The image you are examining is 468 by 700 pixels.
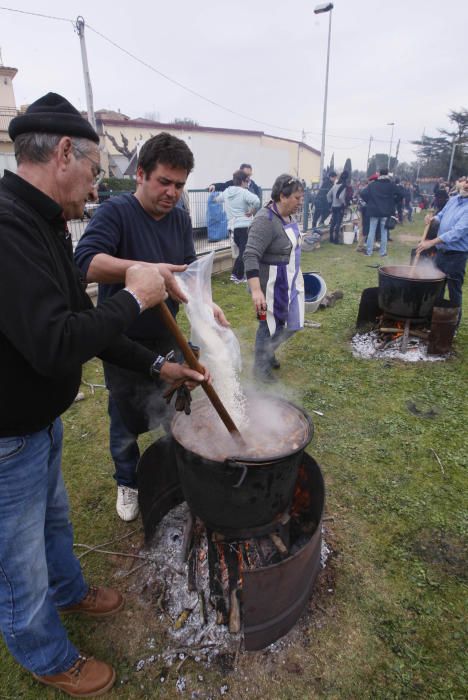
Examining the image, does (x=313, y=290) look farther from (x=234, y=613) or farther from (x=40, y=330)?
(x=40, y=330)

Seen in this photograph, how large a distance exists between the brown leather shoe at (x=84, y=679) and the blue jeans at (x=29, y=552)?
0.05 meters

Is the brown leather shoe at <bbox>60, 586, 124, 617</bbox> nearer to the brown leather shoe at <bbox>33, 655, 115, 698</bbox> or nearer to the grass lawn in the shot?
the grass lawn

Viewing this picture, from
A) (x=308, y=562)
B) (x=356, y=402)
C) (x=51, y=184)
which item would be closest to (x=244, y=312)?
(x=356, y=402)

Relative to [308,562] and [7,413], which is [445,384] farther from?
[7,413]

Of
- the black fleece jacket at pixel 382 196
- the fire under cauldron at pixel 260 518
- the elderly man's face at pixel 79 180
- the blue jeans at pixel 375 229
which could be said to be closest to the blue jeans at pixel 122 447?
the fire under cauldron at pixel 260 518

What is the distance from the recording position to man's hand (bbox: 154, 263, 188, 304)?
1.79 meters

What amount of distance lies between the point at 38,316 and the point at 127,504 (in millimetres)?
2057

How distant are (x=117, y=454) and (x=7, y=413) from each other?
1.49m

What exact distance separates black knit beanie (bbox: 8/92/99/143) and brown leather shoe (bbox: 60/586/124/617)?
2235 mm

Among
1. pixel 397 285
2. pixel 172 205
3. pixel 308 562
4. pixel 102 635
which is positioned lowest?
pixel 102 635

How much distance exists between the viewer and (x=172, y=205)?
7.55ft

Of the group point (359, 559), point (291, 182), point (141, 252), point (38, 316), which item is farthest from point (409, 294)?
point (38, 316)

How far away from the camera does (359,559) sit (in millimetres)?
2555

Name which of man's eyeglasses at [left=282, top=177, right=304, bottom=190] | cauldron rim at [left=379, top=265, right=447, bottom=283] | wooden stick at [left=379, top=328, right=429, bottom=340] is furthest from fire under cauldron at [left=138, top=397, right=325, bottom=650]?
wooden stick at [left=379, top=328, right=429, bottom=340]
